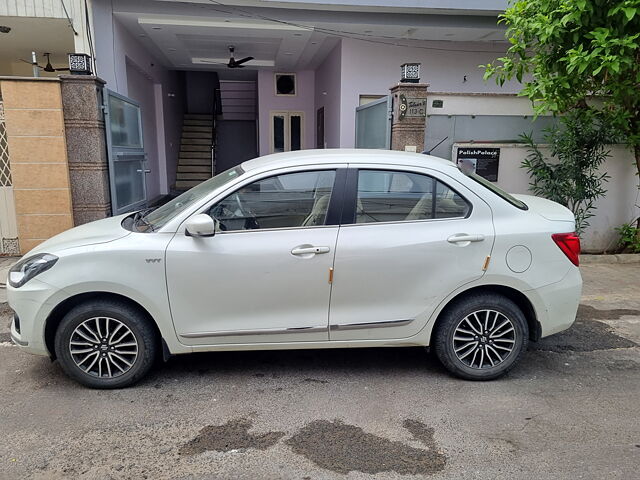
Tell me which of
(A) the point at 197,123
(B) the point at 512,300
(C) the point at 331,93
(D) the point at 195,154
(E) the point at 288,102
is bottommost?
(B) the point at 512,300

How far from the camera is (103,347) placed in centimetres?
350

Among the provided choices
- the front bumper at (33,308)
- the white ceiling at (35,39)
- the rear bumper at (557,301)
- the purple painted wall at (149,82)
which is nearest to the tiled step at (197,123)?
the purple painted wall at (149,82)

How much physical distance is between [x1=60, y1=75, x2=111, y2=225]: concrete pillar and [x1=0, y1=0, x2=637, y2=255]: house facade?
0.14 metres

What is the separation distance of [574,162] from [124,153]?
273 inches

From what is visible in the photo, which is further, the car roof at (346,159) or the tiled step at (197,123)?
the tiled step at (197,123)

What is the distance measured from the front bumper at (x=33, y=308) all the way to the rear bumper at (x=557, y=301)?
352 centimetres

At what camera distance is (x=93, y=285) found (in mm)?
3381

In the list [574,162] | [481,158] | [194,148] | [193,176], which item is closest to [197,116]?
[194,148]

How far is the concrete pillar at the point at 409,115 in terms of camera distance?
Result: 7.28m

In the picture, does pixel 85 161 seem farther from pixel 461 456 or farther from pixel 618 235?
pixel 618 235

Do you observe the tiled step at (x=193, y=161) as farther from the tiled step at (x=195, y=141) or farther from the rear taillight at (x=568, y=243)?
the rear taillight at (x=568, y=243)

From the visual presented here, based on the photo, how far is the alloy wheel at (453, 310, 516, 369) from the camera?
368 centimetres

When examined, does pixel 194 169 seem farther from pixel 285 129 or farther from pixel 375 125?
pixel 375 125

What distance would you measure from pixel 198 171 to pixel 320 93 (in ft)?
17.5
